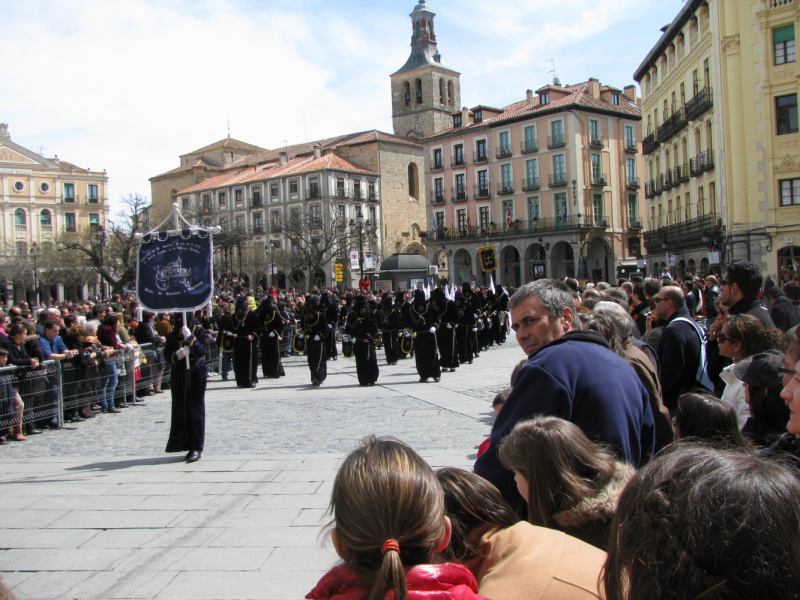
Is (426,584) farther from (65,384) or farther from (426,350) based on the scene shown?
(426,350)

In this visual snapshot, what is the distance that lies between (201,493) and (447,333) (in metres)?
9.96

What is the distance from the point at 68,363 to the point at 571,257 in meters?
43.0

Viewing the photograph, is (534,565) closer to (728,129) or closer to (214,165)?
(728,129)

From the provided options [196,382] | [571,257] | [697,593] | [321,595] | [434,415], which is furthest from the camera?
[571,257]

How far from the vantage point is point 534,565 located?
6.23 ft

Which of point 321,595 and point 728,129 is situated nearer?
point 321,595

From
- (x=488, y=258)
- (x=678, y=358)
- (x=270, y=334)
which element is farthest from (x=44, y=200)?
(x=678, y=358)

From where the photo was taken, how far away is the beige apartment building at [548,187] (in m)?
48.9

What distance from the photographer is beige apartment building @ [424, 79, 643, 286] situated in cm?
4891

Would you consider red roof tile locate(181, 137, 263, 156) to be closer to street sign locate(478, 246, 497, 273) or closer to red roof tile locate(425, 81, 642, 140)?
red roof tile locate(425, 81, 642, 140)

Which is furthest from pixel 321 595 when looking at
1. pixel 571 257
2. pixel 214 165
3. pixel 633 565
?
pixel 214 165

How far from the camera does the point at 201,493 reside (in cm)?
630

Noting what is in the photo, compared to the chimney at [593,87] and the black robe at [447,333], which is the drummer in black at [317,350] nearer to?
the black robe at [447,333]

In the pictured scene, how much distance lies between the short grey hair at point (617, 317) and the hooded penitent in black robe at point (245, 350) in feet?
36.1
